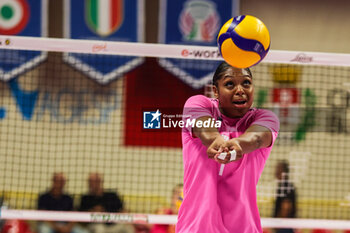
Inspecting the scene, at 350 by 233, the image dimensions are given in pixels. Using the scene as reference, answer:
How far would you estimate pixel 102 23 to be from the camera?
799cm

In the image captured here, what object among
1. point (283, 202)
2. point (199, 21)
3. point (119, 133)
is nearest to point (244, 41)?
point (283, 202)

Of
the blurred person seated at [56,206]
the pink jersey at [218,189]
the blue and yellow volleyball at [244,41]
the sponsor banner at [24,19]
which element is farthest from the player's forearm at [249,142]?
the sponsor banner at [24,19]

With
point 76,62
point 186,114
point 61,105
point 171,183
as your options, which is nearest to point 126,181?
point 171,183

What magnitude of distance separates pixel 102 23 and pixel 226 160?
19.6 feet

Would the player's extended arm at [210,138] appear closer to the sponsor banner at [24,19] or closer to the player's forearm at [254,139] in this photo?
the player's forearm at [254,139]

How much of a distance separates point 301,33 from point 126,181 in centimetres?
386

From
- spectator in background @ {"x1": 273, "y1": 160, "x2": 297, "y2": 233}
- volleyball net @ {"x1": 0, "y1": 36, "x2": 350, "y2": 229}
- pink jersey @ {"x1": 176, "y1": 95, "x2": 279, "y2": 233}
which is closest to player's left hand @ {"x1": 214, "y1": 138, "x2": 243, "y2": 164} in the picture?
pink jersey @ {"x1": 176, "y1": 95, "x2": 279, "y2": 233}

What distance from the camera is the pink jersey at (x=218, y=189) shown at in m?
2.58

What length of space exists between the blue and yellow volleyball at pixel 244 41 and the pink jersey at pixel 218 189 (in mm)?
467

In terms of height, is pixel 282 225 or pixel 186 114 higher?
pixel 186 114

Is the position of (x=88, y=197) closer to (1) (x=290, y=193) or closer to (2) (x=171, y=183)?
(2) (x=171, y=183)

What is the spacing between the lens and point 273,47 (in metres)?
8.26

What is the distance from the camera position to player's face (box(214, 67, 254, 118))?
2.67 m

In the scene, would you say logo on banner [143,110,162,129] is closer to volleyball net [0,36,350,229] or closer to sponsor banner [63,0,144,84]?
volleyball net [0,36,350,229]
